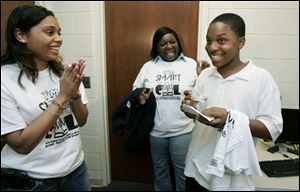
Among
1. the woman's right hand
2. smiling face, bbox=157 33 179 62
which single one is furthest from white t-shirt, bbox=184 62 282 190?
the woman's right hand

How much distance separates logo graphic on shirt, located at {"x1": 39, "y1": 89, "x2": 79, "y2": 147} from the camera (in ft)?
1.83

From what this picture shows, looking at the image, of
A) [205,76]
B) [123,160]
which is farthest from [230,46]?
[123,160]

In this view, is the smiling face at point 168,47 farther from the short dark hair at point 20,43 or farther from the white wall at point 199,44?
the short dark hair at point 20,43

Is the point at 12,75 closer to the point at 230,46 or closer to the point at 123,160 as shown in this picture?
the point at 230,46

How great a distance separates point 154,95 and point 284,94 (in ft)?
2.69

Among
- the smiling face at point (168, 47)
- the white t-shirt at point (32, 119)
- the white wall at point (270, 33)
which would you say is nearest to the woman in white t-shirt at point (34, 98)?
the white t-shirt at point (32, 119)

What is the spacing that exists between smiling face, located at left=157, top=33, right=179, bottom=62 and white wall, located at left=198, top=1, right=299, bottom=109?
6.6 inches

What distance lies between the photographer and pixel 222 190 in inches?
27.2

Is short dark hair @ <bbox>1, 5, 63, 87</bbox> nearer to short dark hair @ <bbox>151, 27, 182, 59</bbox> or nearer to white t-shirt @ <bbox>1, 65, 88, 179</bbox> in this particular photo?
white t-shirt @ <bbox>1, 65, 88, 179</bbox>

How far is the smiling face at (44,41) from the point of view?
1.61 ft

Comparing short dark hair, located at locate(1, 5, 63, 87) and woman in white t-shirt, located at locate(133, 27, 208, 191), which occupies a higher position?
short dark hair, located at locate(1, 5, 63, 87)

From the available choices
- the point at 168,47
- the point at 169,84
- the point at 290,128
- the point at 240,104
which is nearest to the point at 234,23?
the point at 240,104

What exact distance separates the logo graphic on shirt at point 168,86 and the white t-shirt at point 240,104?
6.4 inches

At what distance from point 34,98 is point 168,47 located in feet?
2.53
